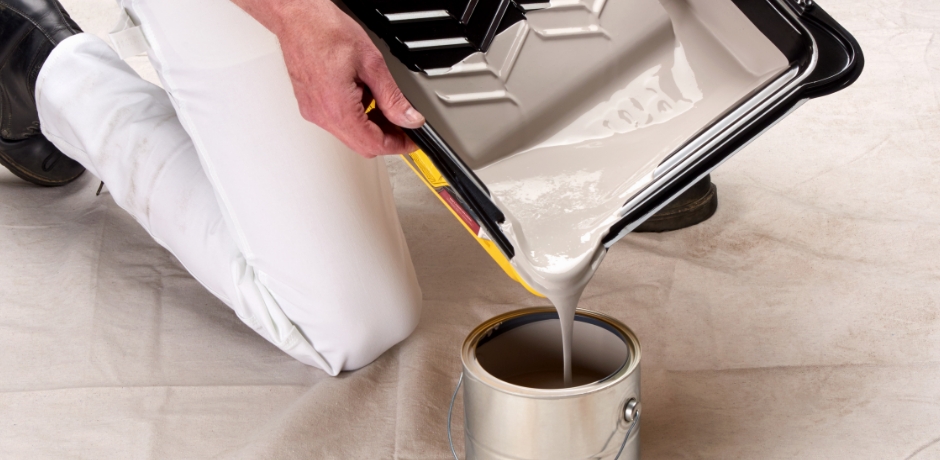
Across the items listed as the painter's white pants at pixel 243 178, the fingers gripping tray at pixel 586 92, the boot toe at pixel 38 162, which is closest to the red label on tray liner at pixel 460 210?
the fingers gripping tray at pixel 586 92

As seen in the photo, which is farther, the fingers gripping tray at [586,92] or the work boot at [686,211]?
the work boot at [686,211]

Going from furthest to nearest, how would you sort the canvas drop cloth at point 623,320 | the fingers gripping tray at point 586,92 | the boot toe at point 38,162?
the boot toe at point 38,162 < the canvas drop cloth at point 623,320 < the fingers gripping tray at point 586,92

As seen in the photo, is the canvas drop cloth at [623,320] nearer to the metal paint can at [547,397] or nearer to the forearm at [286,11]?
the metal paint can at [547,397]

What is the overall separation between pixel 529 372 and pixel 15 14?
98 cm

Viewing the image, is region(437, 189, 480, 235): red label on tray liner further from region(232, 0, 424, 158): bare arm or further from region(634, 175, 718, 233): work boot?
region(634, 175, 718, 233): work boot

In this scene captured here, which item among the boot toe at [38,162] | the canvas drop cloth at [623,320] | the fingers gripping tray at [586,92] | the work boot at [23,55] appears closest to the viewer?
the fingers gripping tray at [586,92]

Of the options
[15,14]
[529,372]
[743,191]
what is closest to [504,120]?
[529,372]

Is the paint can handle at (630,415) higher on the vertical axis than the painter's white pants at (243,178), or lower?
higher

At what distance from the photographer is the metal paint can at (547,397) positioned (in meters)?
0.69

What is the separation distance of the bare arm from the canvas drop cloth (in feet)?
1.21

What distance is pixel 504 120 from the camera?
834 millimetres

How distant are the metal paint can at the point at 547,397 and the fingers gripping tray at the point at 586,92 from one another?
0.09 metres

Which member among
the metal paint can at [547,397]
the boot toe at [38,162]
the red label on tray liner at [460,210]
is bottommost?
the boot toe at [38,162]

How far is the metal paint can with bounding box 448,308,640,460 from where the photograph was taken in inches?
27.2
